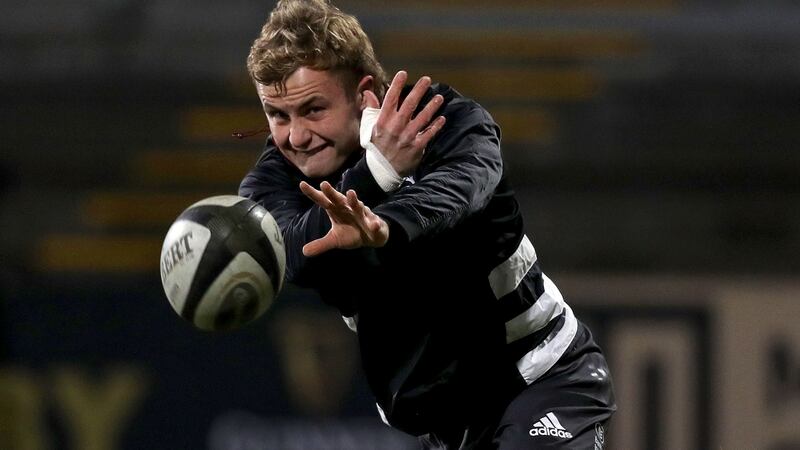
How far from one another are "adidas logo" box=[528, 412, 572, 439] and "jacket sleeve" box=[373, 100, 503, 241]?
58cm

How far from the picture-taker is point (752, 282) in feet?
22.4

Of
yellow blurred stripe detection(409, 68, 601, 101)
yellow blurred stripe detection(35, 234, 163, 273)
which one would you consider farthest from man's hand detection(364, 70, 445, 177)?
yellow blurred stripe detection(409, 68, 601, 101)

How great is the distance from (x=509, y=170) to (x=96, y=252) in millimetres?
2404

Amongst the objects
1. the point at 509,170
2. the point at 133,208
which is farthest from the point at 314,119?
the point at 133,208

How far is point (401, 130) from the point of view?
9.29 feet

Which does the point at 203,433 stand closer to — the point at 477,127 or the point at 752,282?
the point at 752,282

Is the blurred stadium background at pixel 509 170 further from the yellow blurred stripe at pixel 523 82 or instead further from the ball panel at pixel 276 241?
the ball panel at pixel 276 241

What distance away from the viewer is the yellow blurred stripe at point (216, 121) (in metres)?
8.14

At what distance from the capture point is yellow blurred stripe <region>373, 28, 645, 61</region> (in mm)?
8305

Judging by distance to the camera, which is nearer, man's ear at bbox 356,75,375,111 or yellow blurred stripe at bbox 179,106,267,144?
man's ear at bbox 356,75,375,111

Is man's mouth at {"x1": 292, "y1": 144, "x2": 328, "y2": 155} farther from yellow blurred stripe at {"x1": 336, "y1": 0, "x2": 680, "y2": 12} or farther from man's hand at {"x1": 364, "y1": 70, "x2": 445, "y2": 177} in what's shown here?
yellow blurred stripe at {"x1": 336, "y1": 0, "x2": 680, "y2": 12}

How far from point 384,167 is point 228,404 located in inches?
162

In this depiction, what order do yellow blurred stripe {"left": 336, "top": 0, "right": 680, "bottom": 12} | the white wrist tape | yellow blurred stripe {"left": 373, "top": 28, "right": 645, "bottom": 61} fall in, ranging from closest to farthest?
the white wrist tape < yellow blurred stripe {"left": 373, "top": 28, "right": 645, "bottom": 61} < yellow blurred stripe {"left": 336, "top": 0, "right": 680, "bottom": 12}

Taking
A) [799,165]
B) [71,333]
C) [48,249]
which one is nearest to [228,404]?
[71,333]
